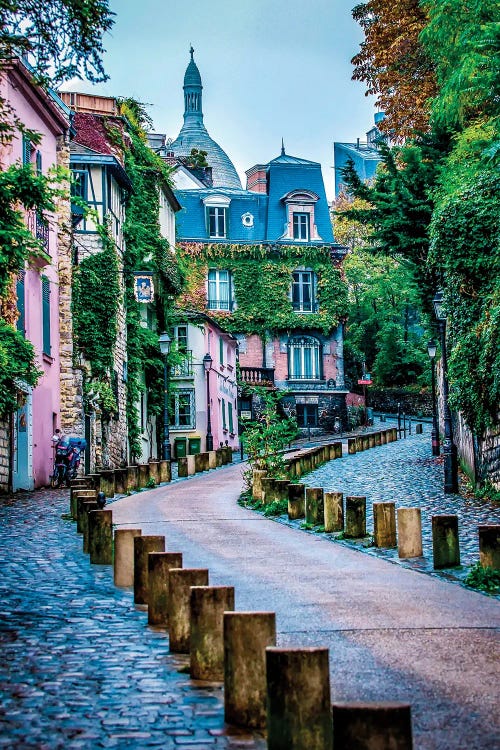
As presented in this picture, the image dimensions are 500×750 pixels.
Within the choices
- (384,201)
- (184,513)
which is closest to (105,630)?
(184,513)

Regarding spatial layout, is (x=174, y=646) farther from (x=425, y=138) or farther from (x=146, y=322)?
(x=146, y=322)

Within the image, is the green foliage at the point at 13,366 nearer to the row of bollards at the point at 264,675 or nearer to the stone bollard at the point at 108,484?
the stone bollard at the point at 108,484

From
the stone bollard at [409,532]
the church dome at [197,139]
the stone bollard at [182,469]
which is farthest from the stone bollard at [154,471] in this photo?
the church dome at [197,139]

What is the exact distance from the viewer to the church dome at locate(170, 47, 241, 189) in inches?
3893

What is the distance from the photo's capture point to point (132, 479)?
2536 centimetres

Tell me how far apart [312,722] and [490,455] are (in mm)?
15850

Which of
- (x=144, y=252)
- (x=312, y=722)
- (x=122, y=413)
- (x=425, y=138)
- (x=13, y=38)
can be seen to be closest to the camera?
(x=312, y=722)

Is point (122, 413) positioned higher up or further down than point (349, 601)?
higher up

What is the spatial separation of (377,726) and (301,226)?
53.8 metres

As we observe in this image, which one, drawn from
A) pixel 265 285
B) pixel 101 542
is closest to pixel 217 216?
pixel 265 285

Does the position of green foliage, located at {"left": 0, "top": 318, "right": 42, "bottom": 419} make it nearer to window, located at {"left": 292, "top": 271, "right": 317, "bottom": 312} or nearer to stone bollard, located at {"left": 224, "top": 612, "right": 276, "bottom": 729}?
stone bollard, located at {"left": 224, "top": 612, "right": 276, "bottom": 729}

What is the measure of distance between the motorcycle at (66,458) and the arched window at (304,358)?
29.7 meters

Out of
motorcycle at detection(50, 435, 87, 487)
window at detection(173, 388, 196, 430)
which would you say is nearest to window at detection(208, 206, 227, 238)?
window at detection(173, 388, 196, 430)

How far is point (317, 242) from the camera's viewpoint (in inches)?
2228
